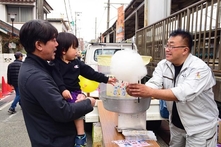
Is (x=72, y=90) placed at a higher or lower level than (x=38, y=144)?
higher

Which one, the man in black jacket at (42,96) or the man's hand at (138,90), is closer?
the man in black jacket at (42,96)

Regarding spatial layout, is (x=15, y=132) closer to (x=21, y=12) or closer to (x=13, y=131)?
(x=13, y=131)

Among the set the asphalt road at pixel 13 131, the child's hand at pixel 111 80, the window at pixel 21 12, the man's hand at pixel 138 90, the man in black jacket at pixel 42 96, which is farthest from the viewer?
the window at pixel 21 12

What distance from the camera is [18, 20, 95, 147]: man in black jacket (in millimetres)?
1412

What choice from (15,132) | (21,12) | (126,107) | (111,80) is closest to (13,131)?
(15,132)

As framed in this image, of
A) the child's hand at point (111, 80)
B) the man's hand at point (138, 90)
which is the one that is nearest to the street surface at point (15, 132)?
the child's hand at point (111, 80)

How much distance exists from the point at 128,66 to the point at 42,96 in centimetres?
71

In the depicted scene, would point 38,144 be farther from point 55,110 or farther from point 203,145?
point 203,145

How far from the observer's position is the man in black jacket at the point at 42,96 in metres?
1.41

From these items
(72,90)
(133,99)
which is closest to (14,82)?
(72,90)

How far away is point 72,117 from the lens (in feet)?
4.92

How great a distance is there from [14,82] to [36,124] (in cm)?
597

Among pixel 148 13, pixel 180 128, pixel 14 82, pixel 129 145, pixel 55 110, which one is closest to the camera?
pixel 55 110

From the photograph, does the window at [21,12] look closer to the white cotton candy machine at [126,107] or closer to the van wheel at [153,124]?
the van wheel at [153,124]
